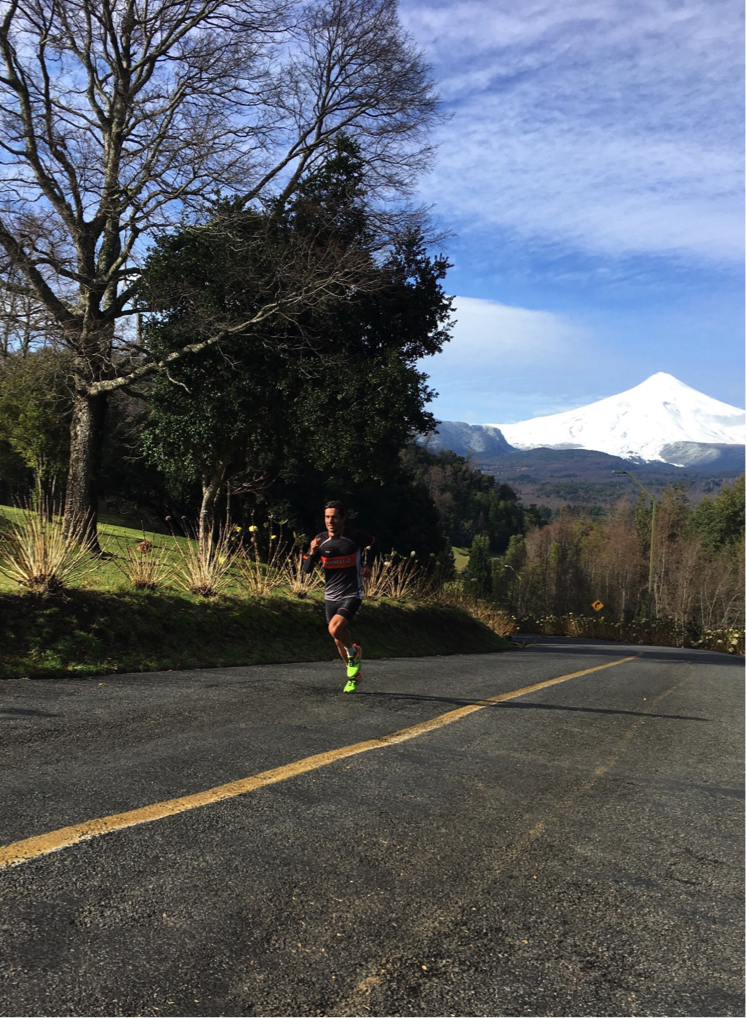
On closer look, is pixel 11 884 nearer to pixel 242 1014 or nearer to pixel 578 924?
pixel 242 1014

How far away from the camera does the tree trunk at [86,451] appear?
62.5 feet

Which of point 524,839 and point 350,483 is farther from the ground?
point 350,483

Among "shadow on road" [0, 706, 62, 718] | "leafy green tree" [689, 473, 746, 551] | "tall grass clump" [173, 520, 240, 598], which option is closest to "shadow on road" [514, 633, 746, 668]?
"tall grass clump" [173, 520, 240, 598]

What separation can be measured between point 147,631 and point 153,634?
87 millimetres

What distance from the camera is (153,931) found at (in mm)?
2865

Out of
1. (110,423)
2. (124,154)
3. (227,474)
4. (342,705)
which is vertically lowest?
(342,705)

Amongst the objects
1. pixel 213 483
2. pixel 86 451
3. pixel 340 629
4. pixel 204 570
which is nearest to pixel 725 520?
pixel 213 483

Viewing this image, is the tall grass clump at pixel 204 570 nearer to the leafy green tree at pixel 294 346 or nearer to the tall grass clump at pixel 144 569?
the tall grass clump at pixel 144 569

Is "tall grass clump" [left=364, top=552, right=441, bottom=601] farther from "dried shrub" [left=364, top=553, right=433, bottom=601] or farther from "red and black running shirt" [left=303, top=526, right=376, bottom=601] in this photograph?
"red and black running shirt" [left=303, top=526, right=376, bottom=601]

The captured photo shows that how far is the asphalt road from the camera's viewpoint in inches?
104

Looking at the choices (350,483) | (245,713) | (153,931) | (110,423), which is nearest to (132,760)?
(245,713)

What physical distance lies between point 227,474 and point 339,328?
6.28m

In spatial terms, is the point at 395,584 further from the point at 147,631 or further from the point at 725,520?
the point at 725,520

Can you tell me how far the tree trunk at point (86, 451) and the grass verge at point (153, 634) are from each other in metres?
7.28
